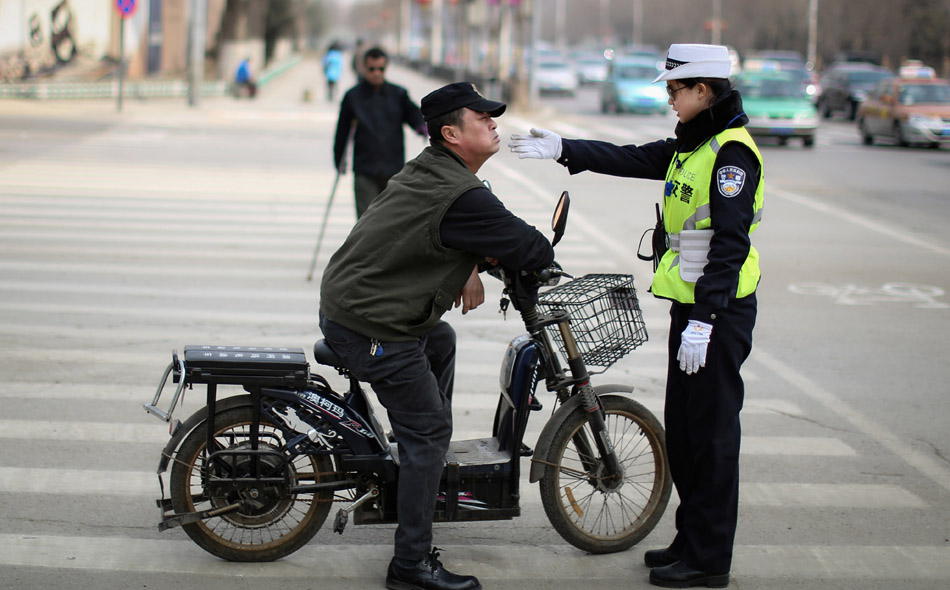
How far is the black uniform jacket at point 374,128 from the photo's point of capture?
34.9ft

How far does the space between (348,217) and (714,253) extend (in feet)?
36.4

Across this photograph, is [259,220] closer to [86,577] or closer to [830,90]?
[86,577]

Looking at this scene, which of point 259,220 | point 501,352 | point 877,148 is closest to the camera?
point 501,352


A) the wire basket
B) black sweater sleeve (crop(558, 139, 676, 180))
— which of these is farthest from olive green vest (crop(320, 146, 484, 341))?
black sweater sleeve (crop(558, 139, 676, 180))

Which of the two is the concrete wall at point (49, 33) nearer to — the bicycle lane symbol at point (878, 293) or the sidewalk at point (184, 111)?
the sidewalk at point (184, 111)

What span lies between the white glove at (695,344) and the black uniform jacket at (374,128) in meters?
6.44

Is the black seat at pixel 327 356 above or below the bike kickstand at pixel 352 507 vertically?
above

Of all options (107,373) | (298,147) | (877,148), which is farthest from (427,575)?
A: (877,148)

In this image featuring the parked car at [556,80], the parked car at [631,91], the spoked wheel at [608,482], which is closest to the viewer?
the spoked wheel at [608,482]

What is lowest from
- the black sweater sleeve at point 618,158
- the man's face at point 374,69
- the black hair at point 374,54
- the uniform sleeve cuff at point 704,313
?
the uniform sleeve cuff at point 704,313

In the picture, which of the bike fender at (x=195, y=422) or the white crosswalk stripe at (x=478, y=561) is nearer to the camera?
the bike fender at (x=195, y=422)

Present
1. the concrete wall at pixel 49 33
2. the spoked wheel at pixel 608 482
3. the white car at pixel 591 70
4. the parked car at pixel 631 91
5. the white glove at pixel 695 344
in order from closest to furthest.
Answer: the white glove at pixel 695 344 → the spoked wheel at pixel 608 482 → the concrete wall at pixel 49 33 → the parked car at pixel 631 91 → the white car at pixel 591 70

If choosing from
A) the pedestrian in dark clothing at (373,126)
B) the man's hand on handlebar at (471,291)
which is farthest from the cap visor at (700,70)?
the pedestrian in dark clothing at (373,126)

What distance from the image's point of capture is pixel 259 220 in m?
14.8
